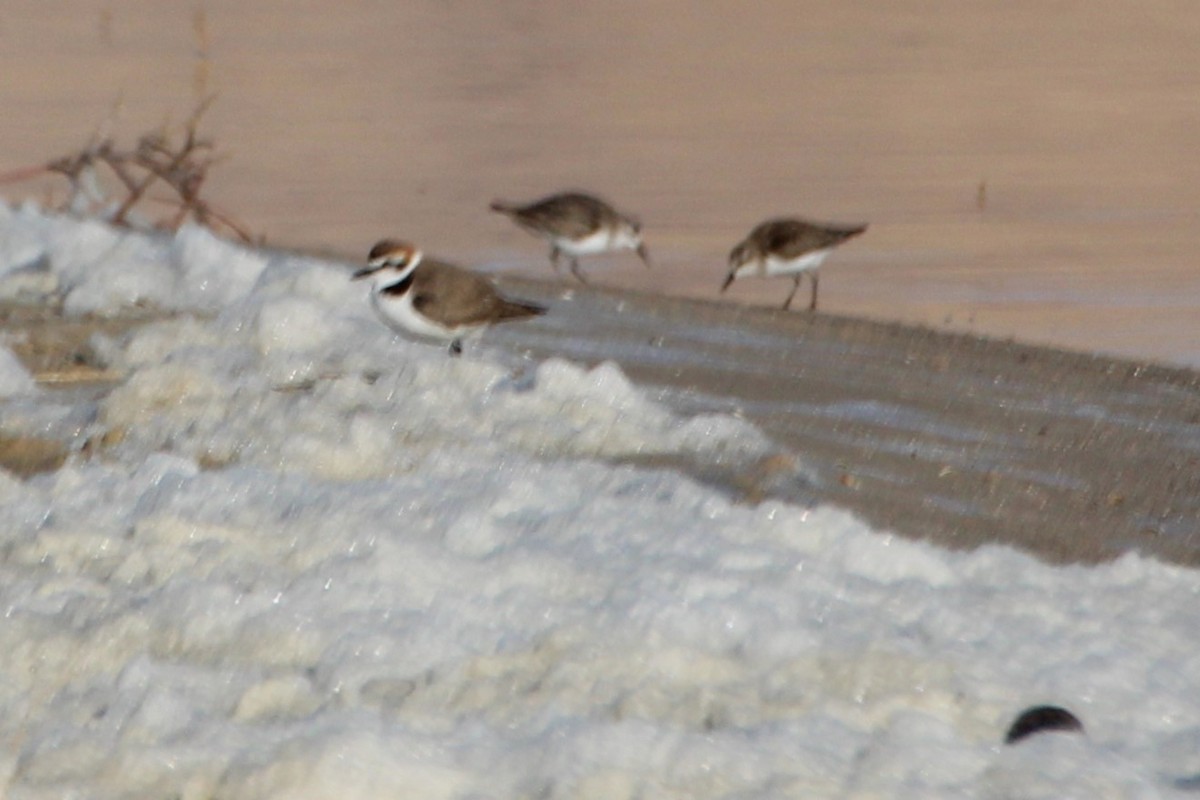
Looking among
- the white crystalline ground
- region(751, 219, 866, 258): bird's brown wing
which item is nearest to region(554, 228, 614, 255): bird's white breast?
region(751, 219, 866, 258): bird's brown wing

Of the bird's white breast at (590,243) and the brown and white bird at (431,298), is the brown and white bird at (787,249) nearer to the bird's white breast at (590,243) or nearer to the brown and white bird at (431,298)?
the bird's white breast at (590,243)

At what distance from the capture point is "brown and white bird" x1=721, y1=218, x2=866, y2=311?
33.8 feet

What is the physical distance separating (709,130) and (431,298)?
7.92 metres

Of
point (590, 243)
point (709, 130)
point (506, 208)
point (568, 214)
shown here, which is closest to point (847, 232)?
point (590, 243)

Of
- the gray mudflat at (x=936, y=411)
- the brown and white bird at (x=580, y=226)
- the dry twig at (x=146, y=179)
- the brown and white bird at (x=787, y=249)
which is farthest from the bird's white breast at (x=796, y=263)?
the dry twig at (x=146, y=179)

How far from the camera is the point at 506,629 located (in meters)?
3.87

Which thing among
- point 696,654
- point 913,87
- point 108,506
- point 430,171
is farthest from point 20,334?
point 913,87

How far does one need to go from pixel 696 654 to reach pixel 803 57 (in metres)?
15.5

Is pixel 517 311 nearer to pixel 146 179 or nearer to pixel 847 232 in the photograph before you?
pixel 146 179

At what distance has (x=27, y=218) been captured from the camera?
7.84 meters

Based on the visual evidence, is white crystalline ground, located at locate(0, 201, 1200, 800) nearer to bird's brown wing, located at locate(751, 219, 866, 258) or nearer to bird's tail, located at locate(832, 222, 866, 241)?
bird's brown wing, located at locate(751, 219, 866, 258)

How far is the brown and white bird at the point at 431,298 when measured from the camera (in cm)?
684

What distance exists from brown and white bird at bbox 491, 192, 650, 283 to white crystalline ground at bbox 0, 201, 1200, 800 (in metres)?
5.40

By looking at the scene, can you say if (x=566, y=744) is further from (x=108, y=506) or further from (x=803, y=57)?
(x=803, y=57)
